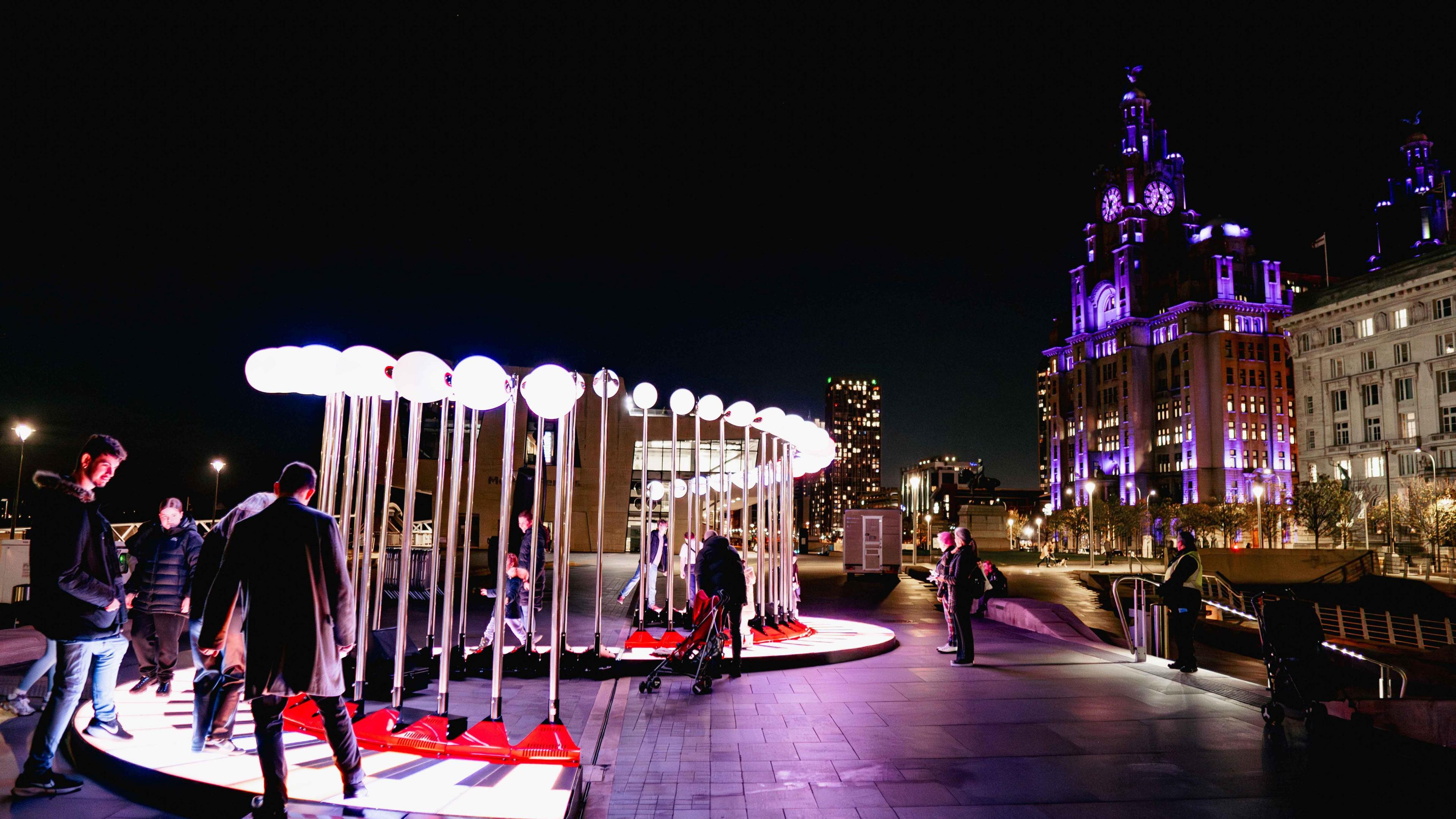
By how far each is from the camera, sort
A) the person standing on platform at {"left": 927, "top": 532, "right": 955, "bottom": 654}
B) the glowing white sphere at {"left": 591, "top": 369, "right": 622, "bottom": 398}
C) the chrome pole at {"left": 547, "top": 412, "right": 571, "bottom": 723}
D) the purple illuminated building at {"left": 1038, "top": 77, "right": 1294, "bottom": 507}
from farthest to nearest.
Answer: the purple illuminated building at {"left": 1038, "top": 77, "right": 1294, "bottom": 507}
the person standing on platform at {"left": 927, "top": 532, "right": 955, "bottom": 654}
the glowing white sphere at {"left": 591, "top": 369, "right": 622, "bottom": 398}
the chrome pole at {"left": 547, "top": 412, "right": 571, "bottom": 723}

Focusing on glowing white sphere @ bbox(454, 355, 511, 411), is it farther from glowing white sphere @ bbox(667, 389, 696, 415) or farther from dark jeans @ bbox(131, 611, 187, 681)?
glowing white sphere @ bbox(667, 389, 696, 415)

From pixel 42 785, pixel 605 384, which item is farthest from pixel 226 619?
pixel 605 384

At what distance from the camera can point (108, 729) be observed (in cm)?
568

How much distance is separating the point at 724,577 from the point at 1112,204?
12408cm

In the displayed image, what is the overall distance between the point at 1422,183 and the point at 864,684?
12738cm

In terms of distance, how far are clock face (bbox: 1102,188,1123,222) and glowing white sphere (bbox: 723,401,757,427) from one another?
392 feet

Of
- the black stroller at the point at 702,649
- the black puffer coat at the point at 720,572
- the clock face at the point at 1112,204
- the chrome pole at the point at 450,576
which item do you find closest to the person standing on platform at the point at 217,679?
the chrome pole at the point at 450,576

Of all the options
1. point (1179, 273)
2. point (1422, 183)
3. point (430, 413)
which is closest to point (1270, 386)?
point (1179, 273)

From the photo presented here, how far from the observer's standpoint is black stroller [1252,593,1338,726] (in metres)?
6.91

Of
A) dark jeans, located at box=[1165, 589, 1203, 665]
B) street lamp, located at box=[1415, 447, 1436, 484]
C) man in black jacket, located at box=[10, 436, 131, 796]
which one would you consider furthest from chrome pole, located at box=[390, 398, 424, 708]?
street lamp, located at box=[1415, 447, 1436, 484]

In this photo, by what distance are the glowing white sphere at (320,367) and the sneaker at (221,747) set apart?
2.73 meters

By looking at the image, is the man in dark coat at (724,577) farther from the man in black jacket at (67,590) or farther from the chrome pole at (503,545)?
the man in black jacket at (67,590)

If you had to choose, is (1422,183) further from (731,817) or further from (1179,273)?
(731,817)

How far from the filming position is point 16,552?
46.7ft
